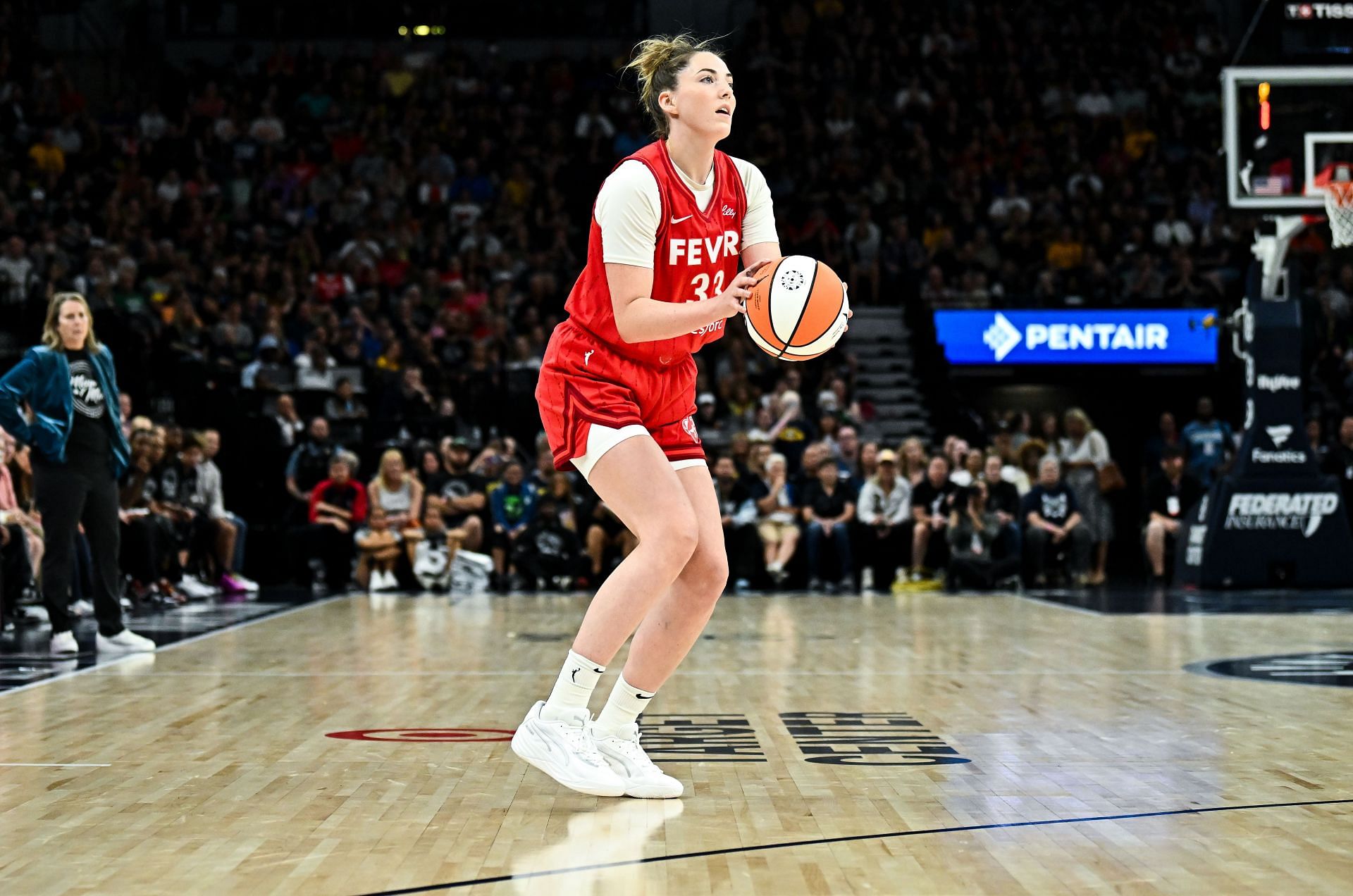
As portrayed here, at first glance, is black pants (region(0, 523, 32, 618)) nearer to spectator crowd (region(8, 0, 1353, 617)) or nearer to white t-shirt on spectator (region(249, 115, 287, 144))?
spectator crowd (region(8, 0, 1353, 617))

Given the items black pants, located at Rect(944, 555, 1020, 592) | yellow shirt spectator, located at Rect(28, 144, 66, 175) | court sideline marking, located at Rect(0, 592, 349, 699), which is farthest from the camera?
yellow shirt spectator, located at Rect(28, 144, 66, 175)

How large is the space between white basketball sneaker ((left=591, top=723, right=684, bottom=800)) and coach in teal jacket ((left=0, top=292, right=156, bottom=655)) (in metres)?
4.67

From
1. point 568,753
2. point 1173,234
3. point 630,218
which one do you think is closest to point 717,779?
point 568,753

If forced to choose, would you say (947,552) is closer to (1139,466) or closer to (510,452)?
(510,452)

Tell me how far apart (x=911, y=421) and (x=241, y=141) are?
10.6m

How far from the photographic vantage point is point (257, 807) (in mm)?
3998

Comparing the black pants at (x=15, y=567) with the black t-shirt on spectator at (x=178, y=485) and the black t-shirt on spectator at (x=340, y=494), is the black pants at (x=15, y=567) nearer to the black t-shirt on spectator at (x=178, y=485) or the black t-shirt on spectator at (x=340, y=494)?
the black t-shirt on spectator at (x=178, y=485)

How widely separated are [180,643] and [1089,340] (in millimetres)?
12898

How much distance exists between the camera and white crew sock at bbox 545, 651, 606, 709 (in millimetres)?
4266

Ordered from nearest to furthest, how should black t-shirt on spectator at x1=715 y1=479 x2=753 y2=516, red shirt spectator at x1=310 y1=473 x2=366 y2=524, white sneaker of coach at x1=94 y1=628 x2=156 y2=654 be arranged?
white sneaker of coach at x1=94 y1=628 x2=156 y2=654 → black t-shirt on spectator at x1=715 y1=479 x2=753 y2=516 → red shirt spectator at x1=310 y1=473 x2=366 y2=524

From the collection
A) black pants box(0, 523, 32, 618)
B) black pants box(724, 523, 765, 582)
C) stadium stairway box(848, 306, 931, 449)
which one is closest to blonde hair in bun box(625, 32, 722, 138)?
black pants box(0, 523, 32, 618)

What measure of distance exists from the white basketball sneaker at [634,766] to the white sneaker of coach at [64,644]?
4.86 metres

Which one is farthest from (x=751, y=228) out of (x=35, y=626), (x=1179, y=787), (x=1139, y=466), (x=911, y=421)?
(x=1139, y=466)

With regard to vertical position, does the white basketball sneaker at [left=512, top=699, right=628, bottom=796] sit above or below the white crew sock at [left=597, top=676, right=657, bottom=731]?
below
